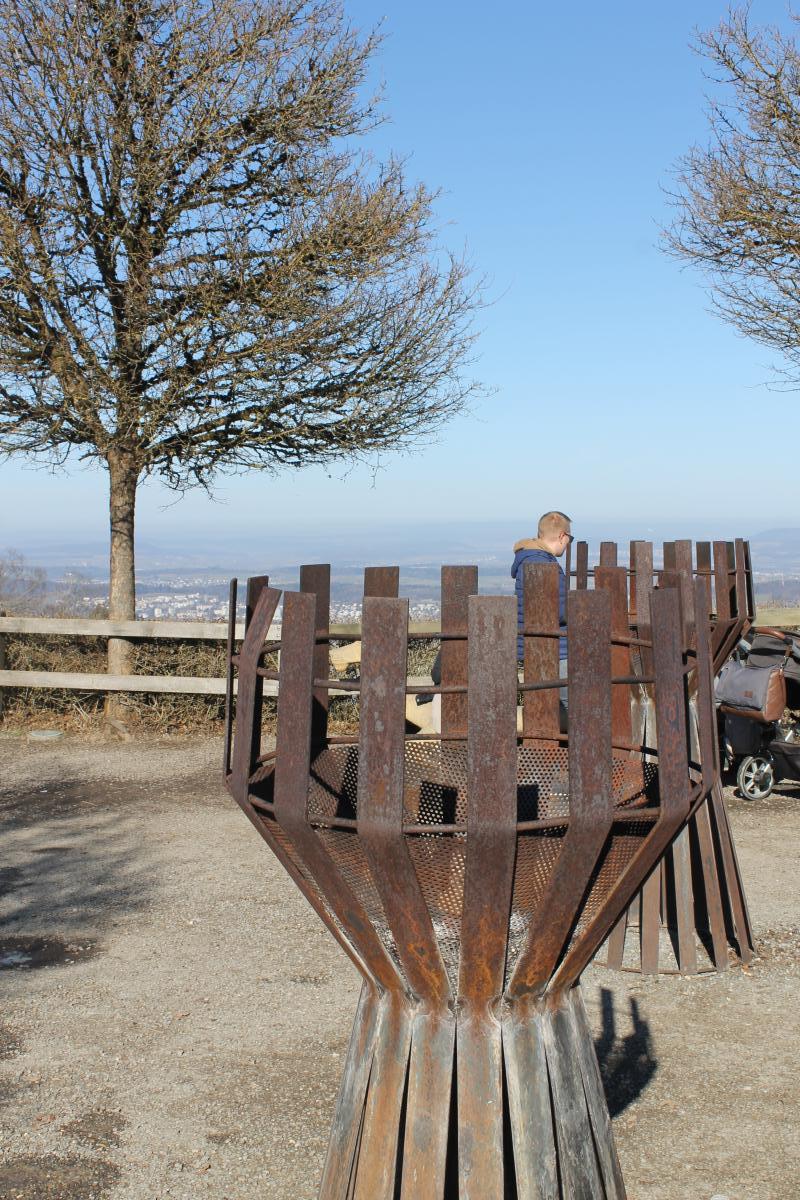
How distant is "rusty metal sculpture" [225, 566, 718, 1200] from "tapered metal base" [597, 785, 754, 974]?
2.56 m

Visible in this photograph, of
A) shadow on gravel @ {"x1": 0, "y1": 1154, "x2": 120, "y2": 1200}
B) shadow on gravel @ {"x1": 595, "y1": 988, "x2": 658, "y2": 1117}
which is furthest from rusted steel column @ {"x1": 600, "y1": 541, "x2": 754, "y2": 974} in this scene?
Result: shadow on gravel @ {"x1": 0, "y1": 1154, "x2": 120, "y2": 1200}

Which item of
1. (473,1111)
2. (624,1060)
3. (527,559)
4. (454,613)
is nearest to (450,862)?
(473,1111)

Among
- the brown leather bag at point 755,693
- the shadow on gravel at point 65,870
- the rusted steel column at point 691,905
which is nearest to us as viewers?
the rusted steel column at point 691,905

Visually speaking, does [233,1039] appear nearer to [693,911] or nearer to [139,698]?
[693,911]

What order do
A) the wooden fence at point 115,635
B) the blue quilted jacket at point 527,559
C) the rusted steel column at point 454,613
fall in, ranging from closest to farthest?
the rusted steel column at point 454,613, the blue quilted jacket at point 527,559, the wooden fence at point 115,635

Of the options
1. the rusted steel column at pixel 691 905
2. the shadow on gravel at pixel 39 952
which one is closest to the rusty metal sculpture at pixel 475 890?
the rusted steel column at pixel 691 905

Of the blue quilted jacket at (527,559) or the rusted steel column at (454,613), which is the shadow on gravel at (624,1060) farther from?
the blue quilted jacket at (527,559)

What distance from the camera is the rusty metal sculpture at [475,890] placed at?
2301 mm

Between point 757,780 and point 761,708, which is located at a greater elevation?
point 761,708

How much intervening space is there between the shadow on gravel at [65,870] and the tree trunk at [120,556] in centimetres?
216

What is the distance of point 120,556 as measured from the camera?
Answer: 11797 mm

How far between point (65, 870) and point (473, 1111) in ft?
16.0

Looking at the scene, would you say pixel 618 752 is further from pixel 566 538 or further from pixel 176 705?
pixel 176 705

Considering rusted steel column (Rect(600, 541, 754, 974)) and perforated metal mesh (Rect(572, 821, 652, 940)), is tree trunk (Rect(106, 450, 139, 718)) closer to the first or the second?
rusted steel column (Rect(600, 541, 754, 974))
